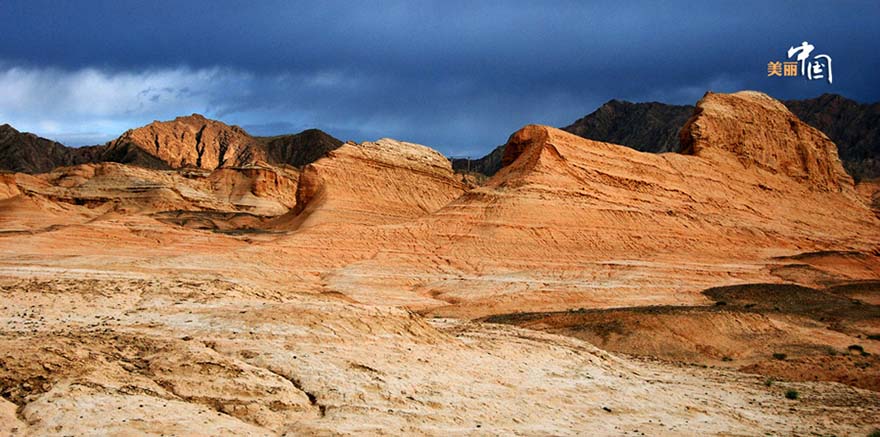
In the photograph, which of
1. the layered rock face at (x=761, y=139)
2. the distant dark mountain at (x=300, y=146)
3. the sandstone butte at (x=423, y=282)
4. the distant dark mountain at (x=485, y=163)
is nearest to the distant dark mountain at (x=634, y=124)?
the distant dark mountain at (x=485, y=163)

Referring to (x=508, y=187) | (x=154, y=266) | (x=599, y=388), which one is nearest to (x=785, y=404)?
(x=599, y=388)

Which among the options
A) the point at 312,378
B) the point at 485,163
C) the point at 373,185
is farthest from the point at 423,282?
the point at 485,163

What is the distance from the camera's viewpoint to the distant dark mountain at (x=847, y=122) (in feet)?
468

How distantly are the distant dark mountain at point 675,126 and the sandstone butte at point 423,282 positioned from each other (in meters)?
78.8

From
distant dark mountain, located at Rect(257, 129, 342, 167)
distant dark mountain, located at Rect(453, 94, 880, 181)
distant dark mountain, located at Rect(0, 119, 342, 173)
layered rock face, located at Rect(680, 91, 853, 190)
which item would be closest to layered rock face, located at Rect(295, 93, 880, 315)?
layered rock face, located at Rect(680, 91, 853, 190)

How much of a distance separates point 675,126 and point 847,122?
34.2 metres

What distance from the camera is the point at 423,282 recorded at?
120 ft

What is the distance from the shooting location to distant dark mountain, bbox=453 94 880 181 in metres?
144

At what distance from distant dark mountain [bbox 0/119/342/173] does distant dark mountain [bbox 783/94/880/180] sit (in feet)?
334

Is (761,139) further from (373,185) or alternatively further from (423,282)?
(423,282)

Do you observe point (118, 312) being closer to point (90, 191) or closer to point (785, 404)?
point (785, 404)

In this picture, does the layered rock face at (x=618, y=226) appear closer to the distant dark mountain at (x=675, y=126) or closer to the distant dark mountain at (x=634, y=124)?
the distant dark mountain at (x=675, y=126)

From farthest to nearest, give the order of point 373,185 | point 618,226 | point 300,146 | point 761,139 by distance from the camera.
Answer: point 300,146
point 761,139
point 373,185
point 618,226

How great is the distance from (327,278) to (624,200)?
2086 centimetres
